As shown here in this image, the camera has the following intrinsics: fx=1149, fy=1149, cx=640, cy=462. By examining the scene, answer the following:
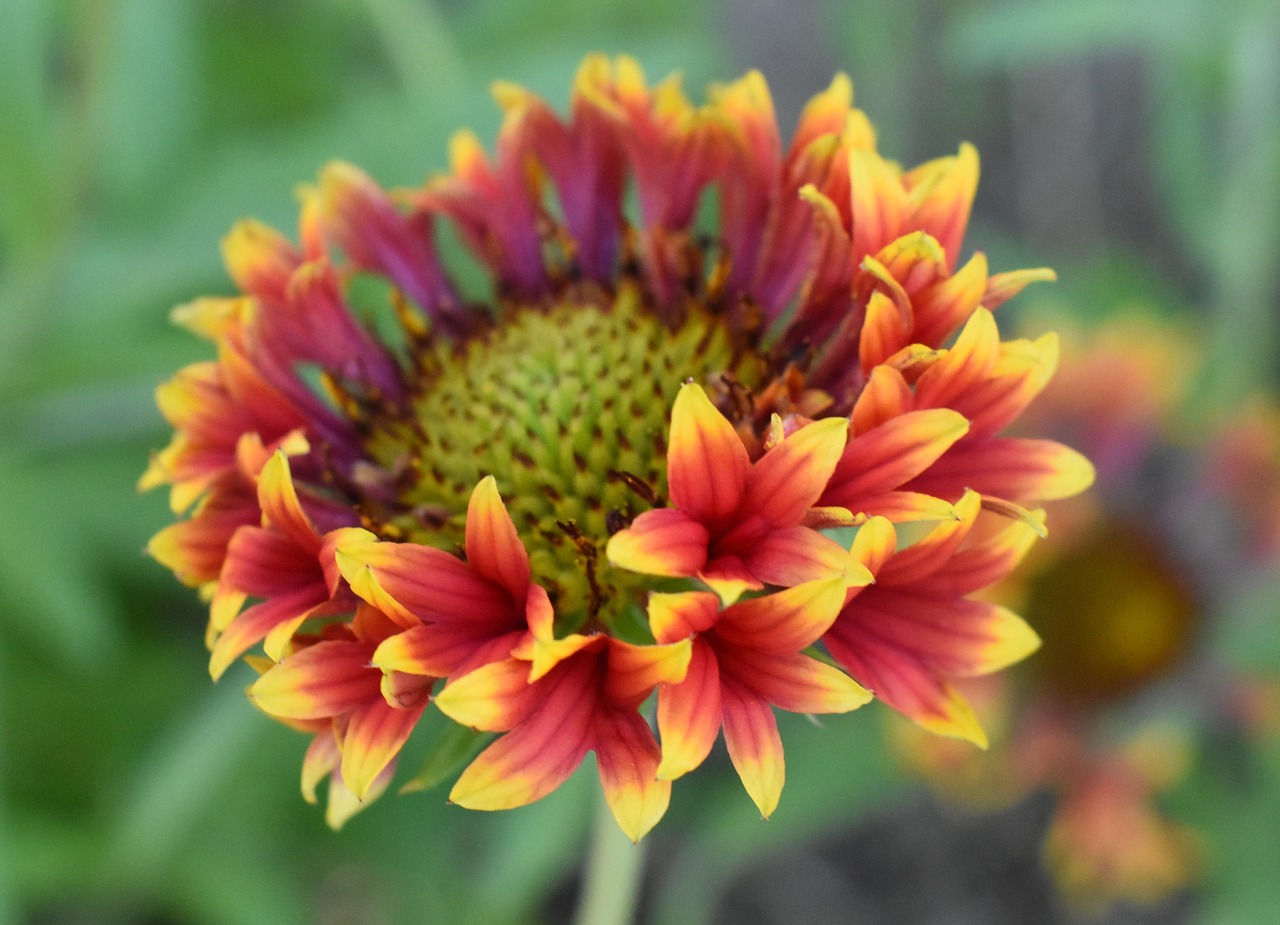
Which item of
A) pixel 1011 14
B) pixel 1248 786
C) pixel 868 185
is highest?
pixel 868 185

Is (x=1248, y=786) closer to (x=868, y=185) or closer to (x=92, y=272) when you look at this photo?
(x=868, y=185)

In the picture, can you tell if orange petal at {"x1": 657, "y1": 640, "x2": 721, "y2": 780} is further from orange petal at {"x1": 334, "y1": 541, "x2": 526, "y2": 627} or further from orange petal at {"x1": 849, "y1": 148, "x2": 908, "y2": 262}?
orange petal at {"x1": 849, "y1": 148, "x2": 908, "y2": 262}

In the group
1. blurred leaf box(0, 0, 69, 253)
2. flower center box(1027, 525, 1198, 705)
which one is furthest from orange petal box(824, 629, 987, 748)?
blurred leaf box(0, 0, 69, 253)

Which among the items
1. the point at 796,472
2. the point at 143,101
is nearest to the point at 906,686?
the point at 796,472

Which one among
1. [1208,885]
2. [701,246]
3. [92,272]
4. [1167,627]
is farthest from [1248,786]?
[92,272]

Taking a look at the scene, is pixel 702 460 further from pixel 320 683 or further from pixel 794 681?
pixel 320 683

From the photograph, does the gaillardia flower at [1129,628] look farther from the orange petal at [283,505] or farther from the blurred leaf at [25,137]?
the blurred leaf at [25,137]
